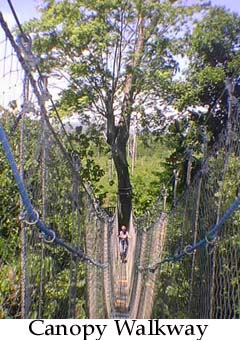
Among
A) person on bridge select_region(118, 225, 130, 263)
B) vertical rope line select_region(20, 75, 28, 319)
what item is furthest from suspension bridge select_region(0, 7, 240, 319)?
person on bridge select_region(118, 225, 130, 263)

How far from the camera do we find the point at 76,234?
1313 millimetres

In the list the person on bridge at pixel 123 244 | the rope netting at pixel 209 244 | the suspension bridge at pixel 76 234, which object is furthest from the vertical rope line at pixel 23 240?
the person on bridge at pixel 123 244

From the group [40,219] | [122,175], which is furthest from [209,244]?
[122,175]

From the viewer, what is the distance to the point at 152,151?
4.08 m

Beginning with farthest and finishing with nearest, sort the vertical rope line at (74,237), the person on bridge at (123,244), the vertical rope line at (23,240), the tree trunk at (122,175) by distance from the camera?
the tree trunk at (122,175)
the person on bridge at (123,244)
the vertical rope line at (74,237)
the vertical rope line at (23,240)

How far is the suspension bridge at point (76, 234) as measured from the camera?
85 centimetres

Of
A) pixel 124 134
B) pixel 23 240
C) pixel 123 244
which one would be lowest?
pixel 23 240

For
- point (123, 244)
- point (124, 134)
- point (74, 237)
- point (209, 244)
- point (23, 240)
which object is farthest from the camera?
point (124, 134)

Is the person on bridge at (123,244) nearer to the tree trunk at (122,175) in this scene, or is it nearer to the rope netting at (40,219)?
the tree trunk at (122,175)

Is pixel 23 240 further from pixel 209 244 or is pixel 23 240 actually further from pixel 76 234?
pixel 76 234

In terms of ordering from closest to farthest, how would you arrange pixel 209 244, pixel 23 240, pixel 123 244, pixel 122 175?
1. pixel 23 240
2. pixel 209 244
3. pixel 123 244
4. pixel 122 175

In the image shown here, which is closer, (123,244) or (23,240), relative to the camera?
(23,240)

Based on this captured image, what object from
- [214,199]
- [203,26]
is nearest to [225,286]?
[214,199]

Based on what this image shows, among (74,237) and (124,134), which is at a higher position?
(124,134)
